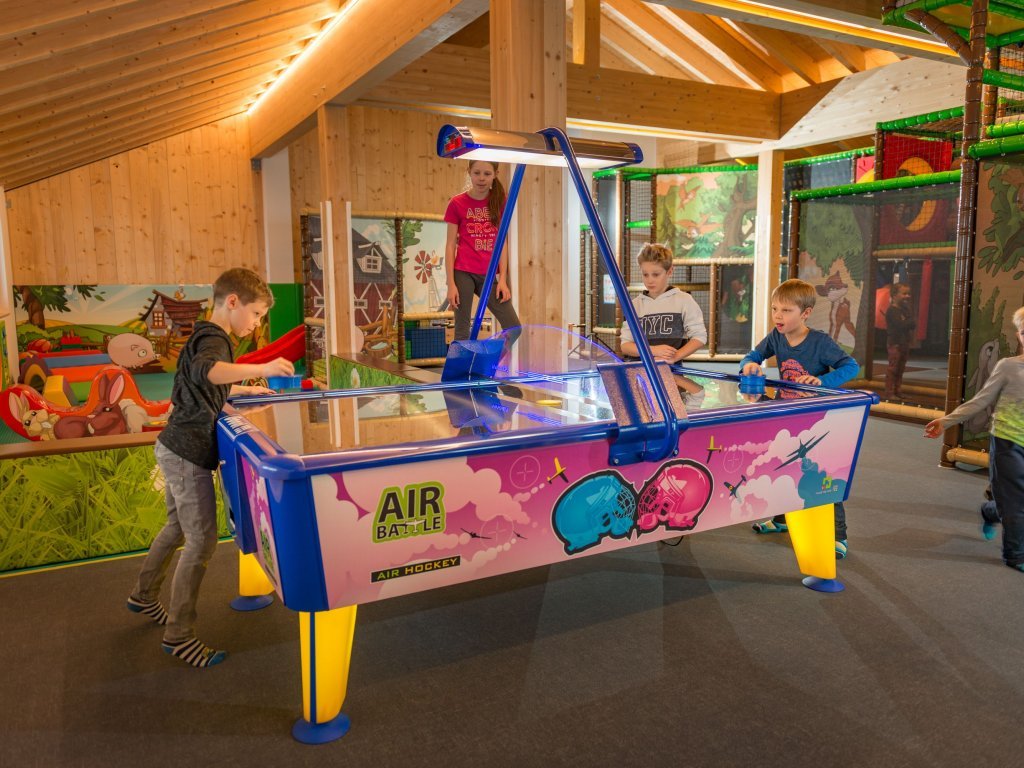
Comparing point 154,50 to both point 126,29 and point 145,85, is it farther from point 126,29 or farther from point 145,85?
Result: point 145,85

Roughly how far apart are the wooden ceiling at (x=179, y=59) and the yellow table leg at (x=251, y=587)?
243cm

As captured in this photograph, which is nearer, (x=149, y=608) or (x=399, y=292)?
(x=149, y=608)

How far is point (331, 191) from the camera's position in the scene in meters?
6.08

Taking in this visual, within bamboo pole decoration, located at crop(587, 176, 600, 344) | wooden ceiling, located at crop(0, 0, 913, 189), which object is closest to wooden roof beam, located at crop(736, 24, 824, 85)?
wooden ceiling, located at crop(0, 0, 913, 189)

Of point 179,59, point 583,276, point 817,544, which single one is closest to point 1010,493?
point 817,544

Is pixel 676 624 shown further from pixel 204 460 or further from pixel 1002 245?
pixel 1002 245

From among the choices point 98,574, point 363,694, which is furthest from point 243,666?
point 98,574

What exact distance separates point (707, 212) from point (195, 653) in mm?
8627

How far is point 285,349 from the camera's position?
841cm

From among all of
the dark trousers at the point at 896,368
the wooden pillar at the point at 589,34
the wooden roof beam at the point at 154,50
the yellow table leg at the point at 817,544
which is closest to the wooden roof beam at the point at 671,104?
the wooden pillar at the point at 589,34

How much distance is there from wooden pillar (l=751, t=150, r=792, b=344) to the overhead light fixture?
695cm

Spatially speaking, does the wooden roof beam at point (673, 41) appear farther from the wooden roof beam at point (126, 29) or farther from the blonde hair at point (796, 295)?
the blonde hair at point (796, 295)

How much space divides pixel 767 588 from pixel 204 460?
1950mm

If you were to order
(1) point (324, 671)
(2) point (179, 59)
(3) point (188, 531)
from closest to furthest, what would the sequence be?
(1) point (324, 671)
(3) point (188, 531)
(2) point (179, 59)
